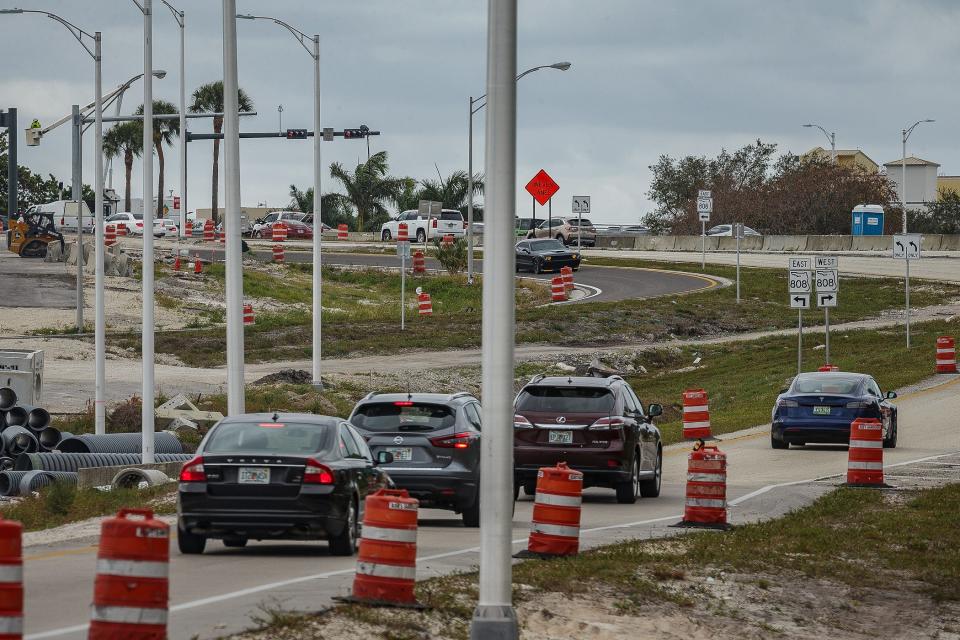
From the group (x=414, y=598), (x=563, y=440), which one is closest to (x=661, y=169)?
(x=563, y=440)

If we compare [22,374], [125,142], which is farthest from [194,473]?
[125,142]

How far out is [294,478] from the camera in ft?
48.9

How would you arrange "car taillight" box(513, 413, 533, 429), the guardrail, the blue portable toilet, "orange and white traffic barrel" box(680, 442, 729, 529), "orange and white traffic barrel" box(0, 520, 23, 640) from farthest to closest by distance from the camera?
the blue portable toilet
the guardrail
"car taillight" box(513, 413, 533, 429)
"orange and white traffic barrel" box(680, 442, 729, 529)
"orange and white traffic barrel" box(0, 520, 23, 640)

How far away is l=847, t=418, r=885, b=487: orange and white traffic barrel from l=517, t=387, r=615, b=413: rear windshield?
411 cm

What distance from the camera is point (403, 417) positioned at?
19.2 meters

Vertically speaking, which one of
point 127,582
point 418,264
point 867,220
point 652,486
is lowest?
point 652,486

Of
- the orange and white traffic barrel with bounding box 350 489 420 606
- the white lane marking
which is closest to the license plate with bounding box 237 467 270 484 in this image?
the white lane marking

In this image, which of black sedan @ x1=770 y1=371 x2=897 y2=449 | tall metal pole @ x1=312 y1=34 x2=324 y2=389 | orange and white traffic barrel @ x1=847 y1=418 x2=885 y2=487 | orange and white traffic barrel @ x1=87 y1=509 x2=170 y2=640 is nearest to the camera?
orange and white traffic barrel @ x1=87 y1=509 x2=170 y2=640

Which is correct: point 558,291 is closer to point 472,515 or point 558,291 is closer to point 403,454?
point 472,515

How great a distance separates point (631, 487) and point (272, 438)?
307 inches

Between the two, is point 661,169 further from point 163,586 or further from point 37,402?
point 163,586

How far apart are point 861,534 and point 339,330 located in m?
36.4

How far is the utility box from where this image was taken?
3372cm

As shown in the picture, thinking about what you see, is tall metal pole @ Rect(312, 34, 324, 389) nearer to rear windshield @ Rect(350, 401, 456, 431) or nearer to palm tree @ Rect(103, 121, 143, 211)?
rear windshield @ Rect(350, 401, 456, 431)
